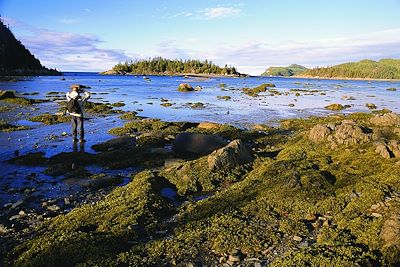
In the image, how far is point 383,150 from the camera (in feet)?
46.8

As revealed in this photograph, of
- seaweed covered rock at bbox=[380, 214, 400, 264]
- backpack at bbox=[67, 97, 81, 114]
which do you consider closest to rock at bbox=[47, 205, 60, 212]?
seaweed covered rock at bbox=[380, 214, 400, 264]

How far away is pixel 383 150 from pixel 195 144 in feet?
29.9

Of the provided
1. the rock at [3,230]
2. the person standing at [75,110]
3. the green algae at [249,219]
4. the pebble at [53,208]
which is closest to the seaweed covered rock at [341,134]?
the green algae at [249,219]

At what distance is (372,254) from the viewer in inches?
307

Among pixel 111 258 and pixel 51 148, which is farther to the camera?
pixel 51 148

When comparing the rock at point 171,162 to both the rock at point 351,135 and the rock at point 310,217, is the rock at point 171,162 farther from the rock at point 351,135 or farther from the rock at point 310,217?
the rock at point 351,135

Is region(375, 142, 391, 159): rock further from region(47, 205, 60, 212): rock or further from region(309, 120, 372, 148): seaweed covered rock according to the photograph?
region(47, 205, 60, 212): rock

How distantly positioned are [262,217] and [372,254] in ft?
10.2

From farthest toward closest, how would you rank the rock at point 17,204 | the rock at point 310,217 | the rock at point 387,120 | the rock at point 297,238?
the rock at point 387,120, the rock at point 17,204, the rock at point 310,217, the rock at point 297,238

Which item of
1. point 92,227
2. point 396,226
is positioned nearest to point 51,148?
point 92,227

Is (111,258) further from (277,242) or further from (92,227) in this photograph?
(277,242)

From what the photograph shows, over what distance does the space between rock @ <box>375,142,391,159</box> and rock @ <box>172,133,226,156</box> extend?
7.93 m

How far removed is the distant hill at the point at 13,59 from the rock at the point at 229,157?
491 feet

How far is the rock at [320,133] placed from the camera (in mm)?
17547
